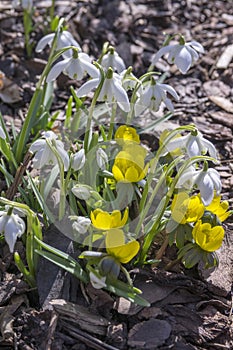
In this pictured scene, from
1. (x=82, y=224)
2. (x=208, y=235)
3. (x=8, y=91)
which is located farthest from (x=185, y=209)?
(x=8, y=91)

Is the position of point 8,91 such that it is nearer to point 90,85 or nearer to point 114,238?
point 90,85

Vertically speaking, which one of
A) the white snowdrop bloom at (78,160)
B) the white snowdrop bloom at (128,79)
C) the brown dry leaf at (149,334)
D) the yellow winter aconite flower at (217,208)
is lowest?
the brown dry leaf at (149,334)

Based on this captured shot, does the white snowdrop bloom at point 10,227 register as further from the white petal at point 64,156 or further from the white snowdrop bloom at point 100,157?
the white snowdrop bloom at point 100,157

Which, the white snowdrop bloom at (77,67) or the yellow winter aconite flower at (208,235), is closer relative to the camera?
the yellow winter aconite flower at (208,235)

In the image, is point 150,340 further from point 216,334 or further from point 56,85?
point 56,85

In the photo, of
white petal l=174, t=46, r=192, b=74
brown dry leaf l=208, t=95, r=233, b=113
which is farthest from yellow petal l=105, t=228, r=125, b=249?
brown dry leaf l=208, t=95, r=233, b=113

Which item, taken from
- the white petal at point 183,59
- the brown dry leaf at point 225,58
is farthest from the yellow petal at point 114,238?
the brown dry leaf at point 225,58

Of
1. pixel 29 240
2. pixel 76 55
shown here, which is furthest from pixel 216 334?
pixel 76 55

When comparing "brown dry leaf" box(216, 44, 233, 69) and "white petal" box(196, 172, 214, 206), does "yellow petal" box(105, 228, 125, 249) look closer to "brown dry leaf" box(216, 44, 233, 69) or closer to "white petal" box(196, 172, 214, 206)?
"white petal" box(196, 172, 214, 206)
